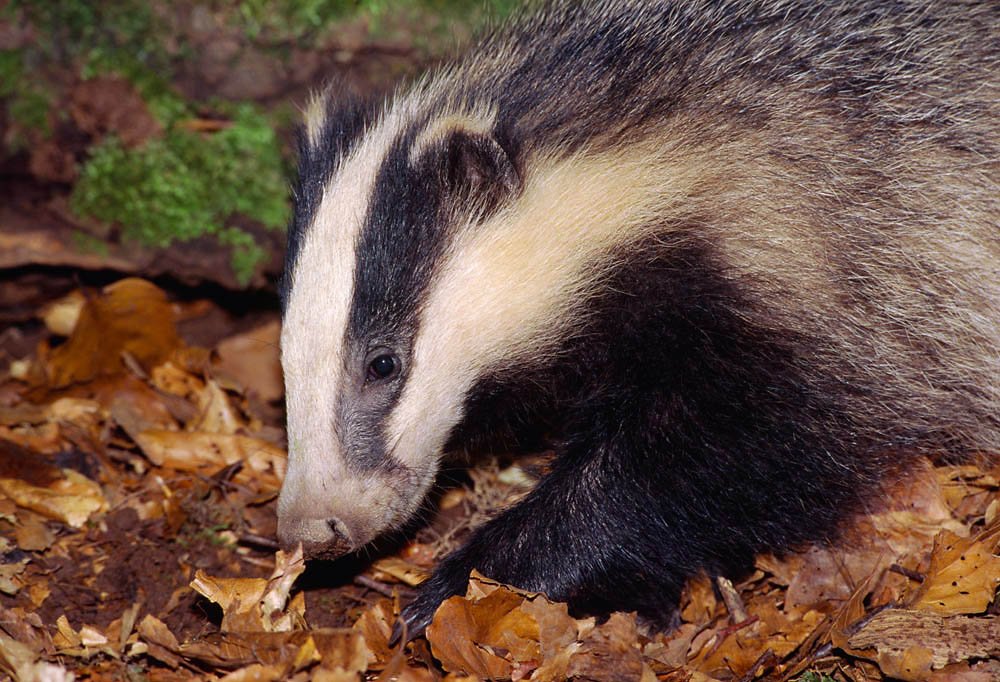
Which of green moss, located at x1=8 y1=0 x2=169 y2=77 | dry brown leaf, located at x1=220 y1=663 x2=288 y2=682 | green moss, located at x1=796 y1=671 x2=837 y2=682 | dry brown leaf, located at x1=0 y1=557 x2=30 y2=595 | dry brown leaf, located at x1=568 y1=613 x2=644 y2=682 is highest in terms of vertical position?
green moss, located at x1=8 y1=0 x2=169 y2=77

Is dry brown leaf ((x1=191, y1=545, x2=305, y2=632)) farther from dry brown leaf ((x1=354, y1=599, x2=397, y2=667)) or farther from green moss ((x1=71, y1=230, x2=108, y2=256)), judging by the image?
green moss ((x1=71, y1=230, x2=108, y2=256))

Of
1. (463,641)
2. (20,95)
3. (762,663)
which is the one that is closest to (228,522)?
(463,641)

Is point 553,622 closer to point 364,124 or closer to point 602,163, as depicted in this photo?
point 602,163

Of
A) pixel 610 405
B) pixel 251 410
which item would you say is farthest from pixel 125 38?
pixel 610 405

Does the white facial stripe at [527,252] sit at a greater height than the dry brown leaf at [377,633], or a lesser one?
greater

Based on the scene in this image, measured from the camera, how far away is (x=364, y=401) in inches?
140

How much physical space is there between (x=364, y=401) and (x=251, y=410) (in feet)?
5.54

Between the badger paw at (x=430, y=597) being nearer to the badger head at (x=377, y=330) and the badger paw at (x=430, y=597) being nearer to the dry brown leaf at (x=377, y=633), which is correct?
the dry brown leaf at (x=377, y=633)

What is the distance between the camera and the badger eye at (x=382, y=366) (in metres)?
3.53

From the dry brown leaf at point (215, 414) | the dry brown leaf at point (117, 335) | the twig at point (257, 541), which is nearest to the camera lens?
the twig at point (257, 541)

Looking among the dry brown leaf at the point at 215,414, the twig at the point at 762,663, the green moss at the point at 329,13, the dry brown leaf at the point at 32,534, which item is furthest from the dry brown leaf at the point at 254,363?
the twig at the point at 762,663

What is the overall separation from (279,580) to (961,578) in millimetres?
2205

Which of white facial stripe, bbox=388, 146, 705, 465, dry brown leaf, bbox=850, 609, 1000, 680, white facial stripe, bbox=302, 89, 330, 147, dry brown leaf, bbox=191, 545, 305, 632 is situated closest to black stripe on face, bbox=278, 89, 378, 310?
white facial stripe, bbox=302, 89, 330, 147

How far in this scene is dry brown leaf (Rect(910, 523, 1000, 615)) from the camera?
3.34m
